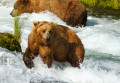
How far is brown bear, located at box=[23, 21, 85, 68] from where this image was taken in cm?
439

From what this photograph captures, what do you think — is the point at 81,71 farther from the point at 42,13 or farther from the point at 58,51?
the point at 42,13

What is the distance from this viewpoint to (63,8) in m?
10.3

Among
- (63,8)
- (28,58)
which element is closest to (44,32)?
(28,58)

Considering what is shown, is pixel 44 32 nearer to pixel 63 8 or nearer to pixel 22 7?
pixel 63 8

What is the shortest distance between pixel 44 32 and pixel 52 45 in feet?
1.15

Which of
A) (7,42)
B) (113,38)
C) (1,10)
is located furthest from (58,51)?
(1,10)

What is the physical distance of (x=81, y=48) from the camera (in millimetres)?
5125

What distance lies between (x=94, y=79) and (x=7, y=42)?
6.92 ft

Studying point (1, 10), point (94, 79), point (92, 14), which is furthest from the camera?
point (92, 14)

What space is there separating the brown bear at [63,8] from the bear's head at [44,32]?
597 centimetres

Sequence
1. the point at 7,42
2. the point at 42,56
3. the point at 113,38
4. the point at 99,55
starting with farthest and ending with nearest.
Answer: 1. the point at 113,38
2. the point at 99,55
3. the point at 7,42
4. the point at 42,56

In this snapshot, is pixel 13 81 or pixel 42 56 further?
pixel 42 56

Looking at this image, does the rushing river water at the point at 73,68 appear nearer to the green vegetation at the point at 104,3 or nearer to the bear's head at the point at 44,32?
the bear's head at the point at 44,32

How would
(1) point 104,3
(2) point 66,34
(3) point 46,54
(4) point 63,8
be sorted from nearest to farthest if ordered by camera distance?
(3) point 46,54 → (2) point 66,34 → (4) point 63,8 → (1) point 104,3
